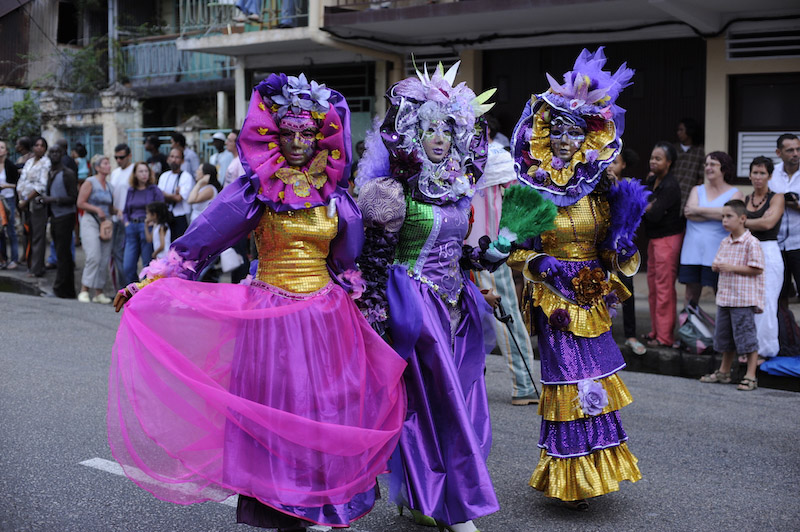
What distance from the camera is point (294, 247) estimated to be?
4469 millimetres

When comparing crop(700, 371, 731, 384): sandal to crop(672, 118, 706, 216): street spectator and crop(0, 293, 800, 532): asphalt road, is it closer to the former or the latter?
crop(0, 293, 800, 532): asphalt road

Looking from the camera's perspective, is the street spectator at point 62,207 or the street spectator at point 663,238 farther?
the street spectator at point 62,207

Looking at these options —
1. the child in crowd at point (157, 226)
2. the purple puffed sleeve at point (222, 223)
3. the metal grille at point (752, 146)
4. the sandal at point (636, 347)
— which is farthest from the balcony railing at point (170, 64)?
the purple puffed sleeve at point (222, 223)

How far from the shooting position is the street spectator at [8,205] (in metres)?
15.1

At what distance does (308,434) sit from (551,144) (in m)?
2.13

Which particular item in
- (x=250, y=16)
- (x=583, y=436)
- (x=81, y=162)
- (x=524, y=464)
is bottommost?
(x=524, y=464)

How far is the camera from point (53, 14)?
24.1 metres

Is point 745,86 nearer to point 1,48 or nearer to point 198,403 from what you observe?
point 198,403

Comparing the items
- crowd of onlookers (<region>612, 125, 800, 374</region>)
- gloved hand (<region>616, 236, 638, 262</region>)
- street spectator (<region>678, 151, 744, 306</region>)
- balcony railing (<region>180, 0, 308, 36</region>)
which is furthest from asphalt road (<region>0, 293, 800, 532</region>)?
balcony railing (<region>180, 0, 308, 36</region>)

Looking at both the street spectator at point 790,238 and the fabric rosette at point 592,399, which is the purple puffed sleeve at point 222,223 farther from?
the street spectator at point 790,238

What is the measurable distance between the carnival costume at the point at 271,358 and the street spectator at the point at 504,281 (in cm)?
254

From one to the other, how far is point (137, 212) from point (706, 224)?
21.9ft

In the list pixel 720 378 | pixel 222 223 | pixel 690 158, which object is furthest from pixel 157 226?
pixel 222 223

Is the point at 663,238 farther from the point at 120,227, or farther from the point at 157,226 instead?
the point at 120,227
